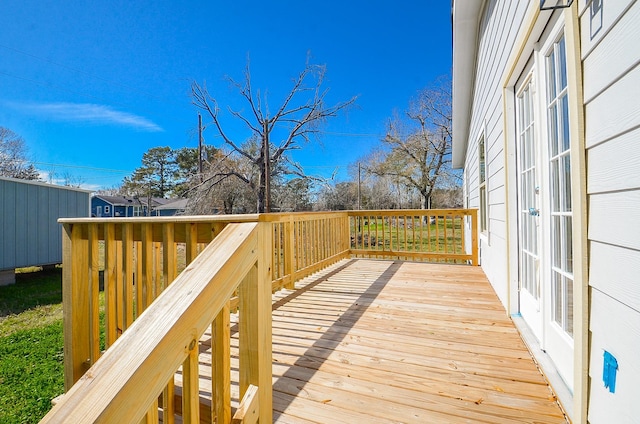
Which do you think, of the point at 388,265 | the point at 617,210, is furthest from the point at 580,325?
the point at 388,265

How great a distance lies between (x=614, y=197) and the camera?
1019 millimetres

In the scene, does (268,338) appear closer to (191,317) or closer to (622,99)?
(191,317)

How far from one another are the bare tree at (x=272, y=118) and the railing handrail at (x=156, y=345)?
1094cm

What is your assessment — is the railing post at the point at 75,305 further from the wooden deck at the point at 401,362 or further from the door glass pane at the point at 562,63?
the door glass pane at the point at 562,63

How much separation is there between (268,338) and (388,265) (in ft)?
13.9

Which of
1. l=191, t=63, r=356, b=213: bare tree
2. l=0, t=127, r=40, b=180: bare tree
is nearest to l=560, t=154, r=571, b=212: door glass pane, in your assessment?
l=191, t=63, r=356, b=213: bare tree

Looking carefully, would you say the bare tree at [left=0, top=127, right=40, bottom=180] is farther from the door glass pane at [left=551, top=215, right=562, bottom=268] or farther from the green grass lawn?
the door glass pane at [left=551, top=215, right=562, bottom=268]

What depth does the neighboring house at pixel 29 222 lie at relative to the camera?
6.68 metres

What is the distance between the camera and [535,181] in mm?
2168

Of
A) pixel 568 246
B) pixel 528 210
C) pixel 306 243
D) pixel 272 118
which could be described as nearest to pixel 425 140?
pixel 272 118

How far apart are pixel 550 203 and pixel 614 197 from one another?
893mm

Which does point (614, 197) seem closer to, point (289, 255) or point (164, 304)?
point (164, 304)

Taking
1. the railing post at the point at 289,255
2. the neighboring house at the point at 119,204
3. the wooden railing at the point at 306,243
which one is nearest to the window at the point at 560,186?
the wooden railing at the point at 306,243

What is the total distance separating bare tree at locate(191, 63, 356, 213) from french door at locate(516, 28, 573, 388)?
10.3 metres
